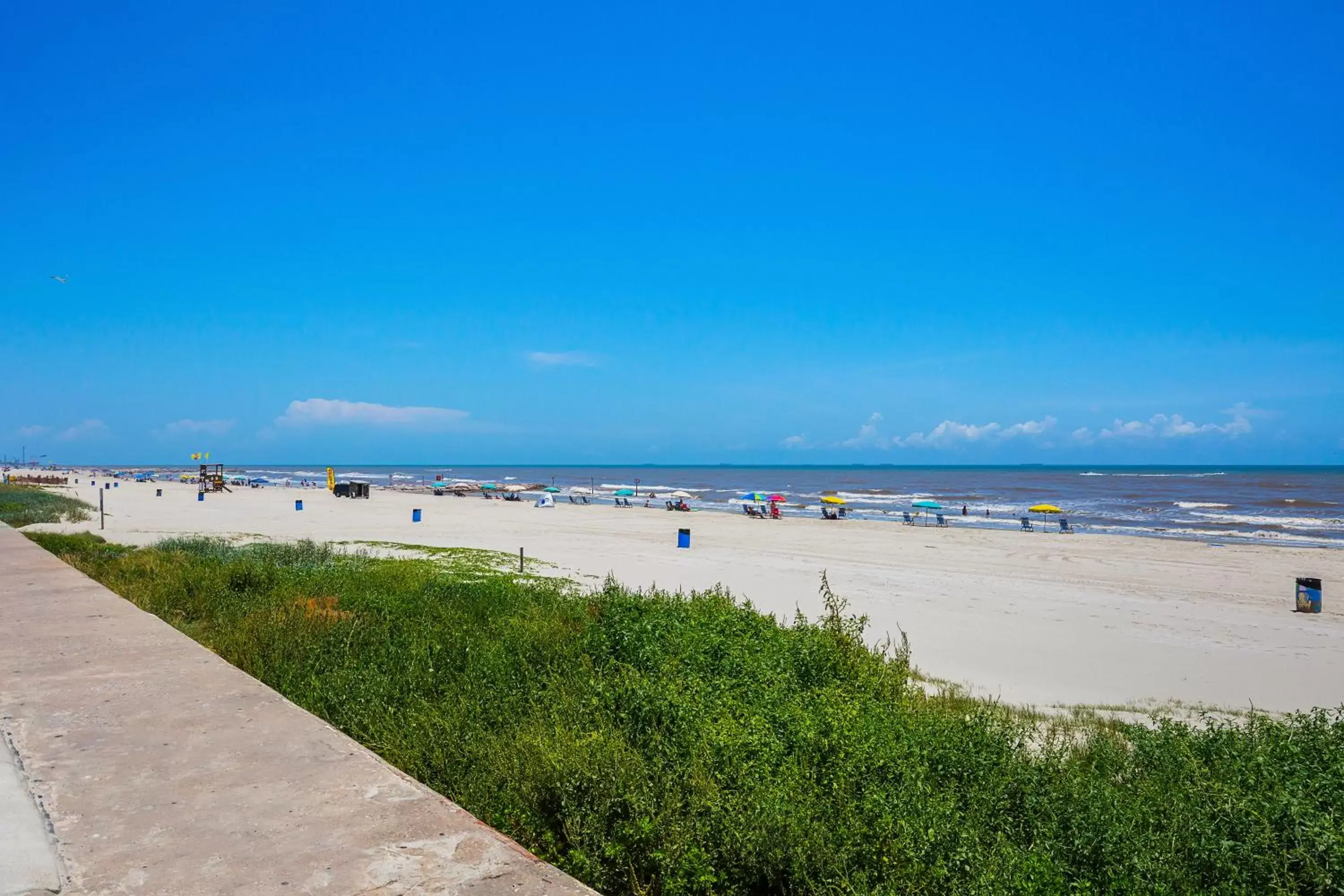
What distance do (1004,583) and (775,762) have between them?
52.7 feet

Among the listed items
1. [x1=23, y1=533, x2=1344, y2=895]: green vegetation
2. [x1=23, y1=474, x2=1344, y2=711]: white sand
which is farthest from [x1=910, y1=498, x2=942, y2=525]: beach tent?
[x1=23, y1=533, x2=1344, y2=895]: green vegetation

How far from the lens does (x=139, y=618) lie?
22.3 feet

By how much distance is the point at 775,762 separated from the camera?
444 cm

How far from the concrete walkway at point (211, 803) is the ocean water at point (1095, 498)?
118ft

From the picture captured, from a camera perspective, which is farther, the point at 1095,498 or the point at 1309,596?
the point at 1095,498

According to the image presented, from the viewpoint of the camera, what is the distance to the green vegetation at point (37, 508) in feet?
75.2

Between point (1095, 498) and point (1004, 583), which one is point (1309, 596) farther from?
point (1095, 498)

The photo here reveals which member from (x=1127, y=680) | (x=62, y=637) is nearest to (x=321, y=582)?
(x=62, y=637)

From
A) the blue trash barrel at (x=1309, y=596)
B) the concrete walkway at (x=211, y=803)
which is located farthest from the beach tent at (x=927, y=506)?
the concrete walkway at (x=211, y=803)

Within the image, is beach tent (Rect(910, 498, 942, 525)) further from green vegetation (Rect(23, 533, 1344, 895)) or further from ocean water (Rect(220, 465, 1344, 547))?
green vegetation (Rect(23, 533, 1344, 895))

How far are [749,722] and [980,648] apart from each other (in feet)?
26.6

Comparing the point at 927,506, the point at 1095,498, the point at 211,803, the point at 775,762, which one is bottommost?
the point at 1095,498

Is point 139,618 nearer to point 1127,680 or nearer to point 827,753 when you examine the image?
point 827,753

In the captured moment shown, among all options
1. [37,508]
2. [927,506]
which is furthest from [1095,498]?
[37,508]
